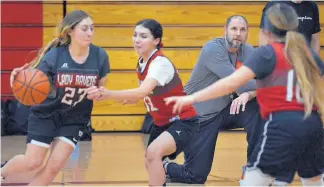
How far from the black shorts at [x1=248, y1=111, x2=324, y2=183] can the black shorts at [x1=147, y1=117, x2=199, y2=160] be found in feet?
4.44

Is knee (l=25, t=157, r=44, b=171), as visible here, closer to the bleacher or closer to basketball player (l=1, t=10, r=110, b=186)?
basketball player (l=1, t=10, r=110, b=186)

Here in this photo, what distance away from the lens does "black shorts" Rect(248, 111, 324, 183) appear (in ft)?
14.1

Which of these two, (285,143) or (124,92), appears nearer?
(285,143)

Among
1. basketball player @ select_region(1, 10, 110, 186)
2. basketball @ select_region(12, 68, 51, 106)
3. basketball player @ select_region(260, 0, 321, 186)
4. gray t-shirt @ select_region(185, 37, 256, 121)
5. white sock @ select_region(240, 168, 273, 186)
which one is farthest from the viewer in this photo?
basketball player @ select_region(260, 0, 321, 186)

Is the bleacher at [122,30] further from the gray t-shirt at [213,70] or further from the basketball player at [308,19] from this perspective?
the gray t-shirt at [213,70]

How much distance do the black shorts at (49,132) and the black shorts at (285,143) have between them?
1815 millimetres

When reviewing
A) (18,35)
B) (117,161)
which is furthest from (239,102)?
(18,35)

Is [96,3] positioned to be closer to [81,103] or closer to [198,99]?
[81,103]

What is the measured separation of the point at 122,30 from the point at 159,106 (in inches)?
209

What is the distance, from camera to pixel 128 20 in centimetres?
1093

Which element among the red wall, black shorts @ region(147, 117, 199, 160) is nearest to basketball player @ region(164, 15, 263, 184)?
black shorts @ region(147, 117, 199, 160)

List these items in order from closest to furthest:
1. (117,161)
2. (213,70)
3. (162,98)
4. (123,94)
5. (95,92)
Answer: (95,92) < (123,94) < (162,98) < (213,70) < (117,161)

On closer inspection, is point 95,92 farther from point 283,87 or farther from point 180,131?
point 283,87

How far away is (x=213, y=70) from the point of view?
22.2ft
